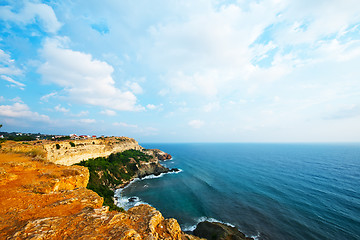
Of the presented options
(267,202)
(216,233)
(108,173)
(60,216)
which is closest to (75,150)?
(108,173)

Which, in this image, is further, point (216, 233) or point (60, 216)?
point (216, 233)

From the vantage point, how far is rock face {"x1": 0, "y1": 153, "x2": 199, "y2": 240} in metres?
5.67

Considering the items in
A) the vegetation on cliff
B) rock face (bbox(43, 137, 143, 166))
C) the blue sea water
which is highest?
rock face (bbox(43, 137, 143, 166))

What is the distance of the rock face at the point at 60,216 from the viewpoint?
18.6 feet

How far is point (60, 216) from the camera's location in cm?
682

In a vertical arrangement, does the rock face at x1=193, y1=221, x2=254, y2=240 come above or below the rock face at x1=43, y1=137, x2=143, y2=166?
below

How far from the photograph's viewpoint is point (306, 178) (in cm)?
4259

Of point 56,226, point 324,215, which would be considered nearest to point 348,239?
point 324,215

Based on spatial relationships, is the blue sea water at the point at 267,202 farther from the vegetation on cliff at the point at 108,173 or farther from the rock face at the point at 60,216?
the rock face at the point at 60,216

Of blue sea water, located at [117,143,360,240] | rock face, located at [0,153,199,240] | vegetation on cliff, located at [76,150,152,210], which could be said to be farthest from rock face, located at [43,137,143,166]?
rock face, located at [0,153,199,240]

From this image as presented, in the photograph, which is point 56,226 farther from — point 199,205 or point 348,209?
point 348,209

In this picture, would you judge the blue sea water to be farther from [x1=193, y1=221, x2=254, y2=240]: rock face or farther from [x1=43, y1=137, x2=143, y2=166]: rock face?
[x1=43, y1=137, x2=143, y2=166]: rock face

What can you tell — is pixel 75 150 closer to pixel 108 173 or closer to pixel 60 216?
pixel 108 173

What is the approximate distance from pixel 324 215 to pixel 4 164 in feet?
159
